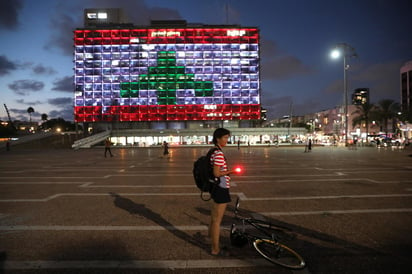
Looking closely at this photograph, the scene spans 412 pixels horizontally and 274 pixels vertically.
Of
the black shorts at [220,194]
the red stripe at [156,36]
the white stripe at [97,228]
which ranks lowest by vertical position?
the white stripe at [97,228]

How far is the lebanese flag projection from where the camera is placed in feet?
291

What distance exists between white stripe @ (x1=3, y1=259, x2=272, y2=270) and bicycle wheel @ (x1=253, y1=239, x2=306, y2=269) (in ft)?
0.43

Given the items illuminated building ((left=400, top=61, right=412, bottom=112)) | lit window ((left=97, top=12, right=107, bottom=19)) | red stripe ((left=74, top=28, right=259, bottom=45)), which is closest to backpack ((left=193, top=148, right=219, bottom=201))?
red stripe ((left=74, top=28, right=259, bottom=45))

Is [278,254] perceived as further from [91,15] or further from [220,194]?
[91,15]

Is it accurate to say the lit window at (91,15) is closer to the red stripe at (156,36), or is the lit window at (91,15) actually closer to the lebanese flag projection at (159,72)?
the red stripe at (156,36)

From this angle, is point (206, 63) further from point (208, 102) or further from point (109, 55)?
point (109, 55)

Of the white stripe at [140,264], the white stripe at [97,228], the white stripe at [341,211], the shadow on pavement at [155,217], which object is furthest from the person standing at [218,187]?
the white stripe at [341,211]

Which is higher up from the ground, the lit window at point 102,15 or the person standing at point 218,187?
the lit window at point 102,15

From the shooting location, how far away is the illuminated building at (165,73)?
88.9 m

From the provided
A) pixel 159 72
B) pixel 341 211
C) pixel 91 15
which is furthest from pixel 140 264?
pixel 91 15

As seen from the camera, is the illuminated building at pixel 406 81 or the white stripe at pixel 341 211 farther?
the illuminated building at pixel 406 81

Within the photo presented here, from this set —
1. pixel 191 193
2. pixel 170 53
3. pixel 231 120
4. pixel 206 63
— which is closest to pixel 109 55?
pixel 170 53

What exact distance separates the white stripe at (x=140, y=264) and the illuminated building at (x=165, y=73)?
86.1m

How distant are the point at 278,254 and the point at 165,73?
89248 millimetres
